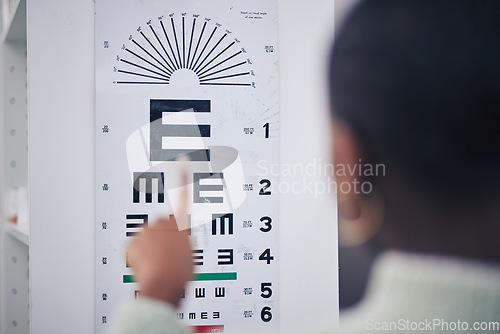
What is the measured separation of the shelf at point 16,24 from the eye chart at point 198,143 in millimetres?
339

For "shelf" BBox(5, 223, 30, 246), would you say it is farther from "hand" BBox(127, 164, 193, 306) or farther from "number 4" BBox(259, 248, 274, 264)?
"hand" BBox(127, 164, 193, 306)

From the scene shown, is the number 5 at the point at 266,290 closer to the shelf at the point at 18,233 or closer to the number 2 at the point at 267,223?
the number 2 at the point at 267,223

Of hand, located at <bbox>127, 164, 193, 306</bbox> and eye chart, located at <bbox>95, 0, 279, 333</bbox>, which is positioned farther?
eye chart, located at <bbox>95, 0, 279, 333</bbox>

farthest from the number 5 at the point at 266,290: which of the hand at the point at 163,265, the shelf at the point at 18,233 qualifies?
the hand at the point at 163,265

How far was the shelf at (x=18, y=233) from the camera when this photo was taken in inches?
62.5

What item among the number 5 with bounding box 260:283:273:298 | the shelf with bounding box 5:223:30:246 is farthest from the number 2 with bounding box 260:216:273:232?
the shelf with bounding box 5:223:30:246

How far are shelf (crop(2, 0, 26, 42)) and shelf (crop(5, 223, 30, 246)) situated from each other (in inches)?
23.0

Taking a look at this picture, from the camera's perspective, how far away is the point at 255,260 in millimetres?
1474

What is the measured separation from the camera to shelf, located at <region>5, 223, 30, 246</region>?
1.59m

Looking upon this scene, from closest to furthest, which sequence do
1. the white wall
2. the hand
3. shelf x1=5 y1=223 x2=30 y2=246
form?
the hand, the white wall, shelf x1=5 y1=223 x2=30 y2=246

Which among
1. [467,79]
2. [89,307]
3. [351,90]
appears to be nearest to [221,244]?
[89,307]

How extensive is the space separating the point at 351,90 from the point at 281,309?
1.78 ft

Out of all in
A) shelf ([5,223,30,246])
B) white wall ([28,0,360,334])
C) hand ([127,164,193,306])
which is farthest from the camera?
shelf ([5,223,30,246])

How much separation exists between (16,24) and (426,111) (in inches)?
46.0
